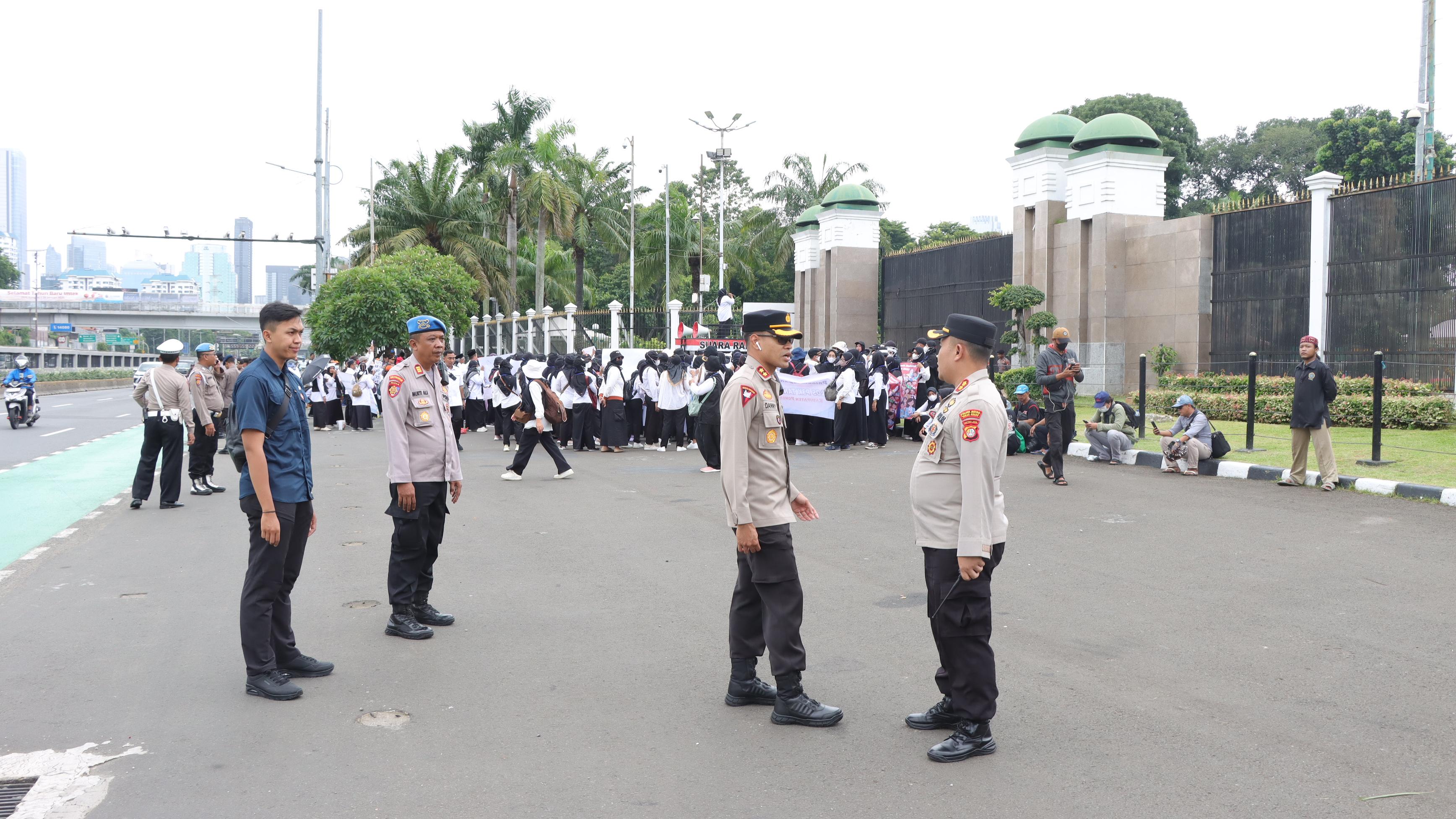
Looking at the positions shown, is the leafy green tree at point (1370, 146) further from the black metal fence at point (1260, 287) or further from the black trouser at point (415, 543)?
the black trouser at point (415, 543)

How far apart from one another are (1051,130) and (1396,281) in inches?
348

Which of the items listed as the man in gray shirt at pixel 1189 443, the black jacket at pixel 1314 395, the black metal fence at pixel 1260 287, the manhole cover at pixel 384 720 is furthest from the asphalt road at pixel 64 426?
the black metal fence at pixel 1260 287

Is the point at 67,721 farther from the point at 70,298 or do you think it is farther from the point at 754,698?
the point at 70,298

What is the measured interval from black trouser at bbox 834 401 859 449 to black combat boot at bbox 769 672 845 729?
1205 centimetres

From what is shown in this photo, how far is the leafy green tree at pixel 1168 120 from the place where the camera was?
50875mm

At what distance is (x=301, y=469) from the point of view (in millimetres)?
5090

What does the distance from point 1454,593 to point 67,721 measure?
7.73 metres

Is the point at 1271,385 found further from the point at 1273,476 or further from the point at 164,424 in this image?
the point at 164,424

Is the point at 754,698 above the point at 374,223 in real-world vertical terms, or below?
below

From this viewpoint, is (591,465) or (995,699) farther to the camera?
(591,465)

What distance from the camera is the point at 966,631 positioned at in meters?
4.11

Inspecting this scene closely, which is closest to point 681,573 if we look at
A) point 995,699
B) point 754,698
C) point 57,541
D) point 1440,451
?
point 754,698

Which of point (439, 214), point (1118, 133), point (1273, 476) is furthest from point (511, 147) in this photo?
point (1273, 476)

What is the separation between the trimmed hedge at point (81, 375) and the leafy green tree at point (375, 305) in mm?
23791
